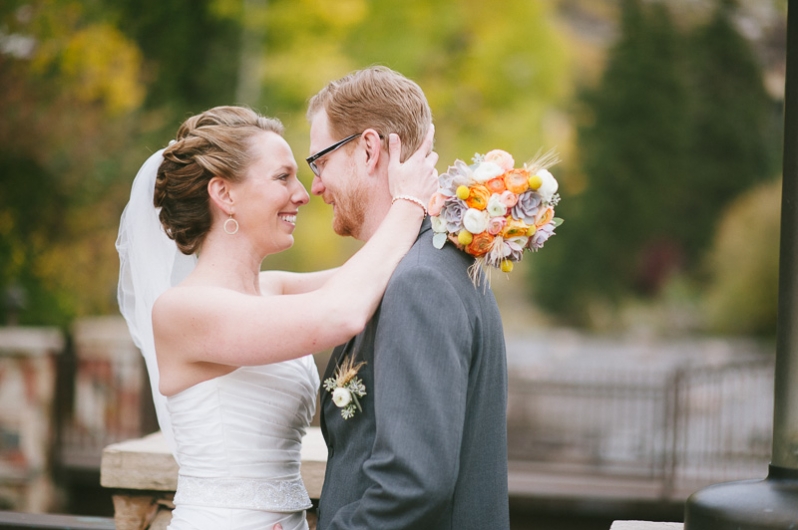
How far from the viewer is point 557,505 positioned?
297 inches

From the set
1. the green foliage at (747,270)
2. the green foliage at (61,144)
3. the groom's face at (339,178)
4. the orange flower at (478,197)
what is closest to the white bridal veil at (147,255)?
the groom's face at (339,178)

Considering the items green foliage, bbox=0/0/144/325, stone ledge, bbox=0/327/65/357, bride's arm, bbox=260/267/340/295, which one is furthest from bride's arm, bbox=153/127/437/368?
green foliage, bbox=0/0/144/325

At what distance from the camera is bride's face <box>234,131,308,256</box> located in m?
2.75

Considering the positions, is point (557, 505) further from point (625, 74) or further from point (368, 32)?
point (625, 74)

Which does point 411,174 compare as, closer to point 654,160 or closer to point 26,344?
point 26,344

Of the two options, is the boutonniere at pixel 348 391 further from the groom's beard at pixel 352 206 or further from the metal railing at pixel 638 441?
the metal railing at pixel 638 441

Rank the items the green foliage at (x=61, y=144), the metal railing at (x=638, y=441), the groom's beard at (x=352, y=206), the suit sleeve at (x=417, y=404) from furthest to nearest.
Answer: the green foliage at (x=61, y=144)
the metal railing at (x=638, y=441)
the groom's beard at (x=352, y=206)
the suit sleeve at (x=417, y=404)

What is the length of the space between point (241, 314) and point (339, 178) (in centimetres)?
51

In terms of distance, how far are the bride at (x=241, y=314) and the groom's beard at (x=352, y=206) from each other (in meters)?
0.13

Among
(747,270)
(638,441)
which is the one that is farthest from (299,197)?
(747,270)

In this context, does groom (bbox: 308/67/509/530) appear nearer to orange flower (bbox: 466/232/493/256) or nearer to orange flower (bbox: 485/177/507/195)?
orange flower (bbox: 466/232/493/256)

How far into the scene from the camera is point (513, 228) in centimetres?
218

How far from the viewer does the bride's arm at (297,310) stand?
2.27 m

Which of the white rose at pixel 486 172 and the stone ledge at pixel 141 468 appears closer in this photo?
the white rose at pixel 486 172
